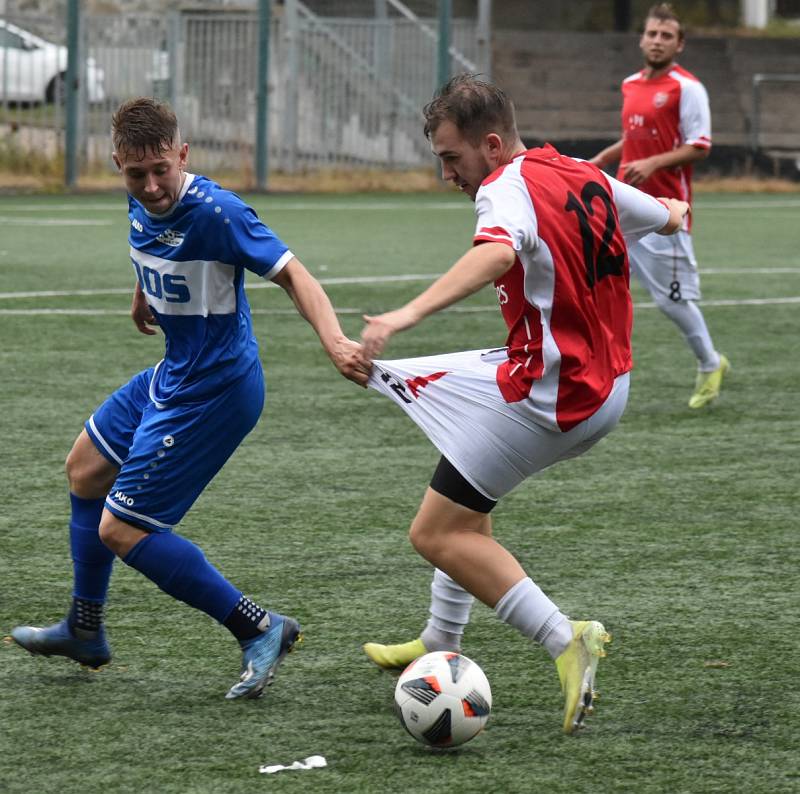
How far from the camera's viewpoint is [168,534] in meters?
4.16

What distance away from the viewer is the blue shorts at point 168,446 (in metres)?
4.09

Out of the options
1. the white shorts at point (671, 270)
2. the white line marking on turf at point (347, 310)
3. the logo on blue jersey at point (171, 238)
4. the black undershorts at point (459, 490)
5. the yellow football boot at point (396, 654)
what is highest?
the logo on blue jersey at point (171, 238)

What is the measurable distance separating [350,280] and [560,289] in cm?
928

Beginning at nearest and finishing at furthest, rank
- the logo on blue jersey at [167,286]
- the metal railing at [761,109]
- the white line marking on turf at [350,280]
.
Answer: the logo on blue jersey at [167,286], the white line marking on turf at [350,280], the metal railing at [761,109]

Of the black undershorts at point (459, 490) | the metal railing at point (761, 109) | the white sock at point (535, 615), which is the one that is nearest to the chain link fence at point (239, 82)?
the metal railing at point (761, 109)

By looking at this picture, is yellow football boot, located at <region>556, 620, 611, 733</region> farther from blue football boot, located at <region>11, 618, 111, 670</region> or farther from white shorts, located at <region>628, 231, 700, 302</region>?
white shorts, located at <region>628, 231, 700, 302</region>

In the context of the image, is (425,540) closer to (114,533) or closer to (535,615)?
Answer: (535,615)

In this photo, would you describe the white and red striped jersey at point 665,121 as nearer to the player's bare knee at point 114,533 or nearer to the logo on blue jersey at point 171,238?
the logo on blue jersey at point 171,238

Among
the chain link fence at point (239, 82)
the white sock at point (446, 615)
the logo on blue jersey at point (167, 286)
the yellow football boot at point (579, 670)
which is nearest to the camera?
the yellow football boot at point (579, 670)

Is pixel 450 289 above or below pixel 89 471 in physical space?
above

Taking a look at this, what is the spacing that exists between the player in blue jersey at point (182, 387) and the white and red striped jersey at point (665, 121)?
5146 mm

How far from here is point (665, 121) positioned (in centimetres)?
907

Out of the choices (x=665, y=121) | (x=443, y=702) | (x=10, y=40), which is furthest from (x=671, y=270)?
(x=10, y=40)

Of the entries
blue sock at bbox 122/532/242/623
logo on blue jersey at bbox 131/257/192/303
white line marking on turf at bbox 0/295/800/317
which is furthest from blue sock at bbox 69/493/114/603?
white line marking on turf at bbox 0/295/800/317
